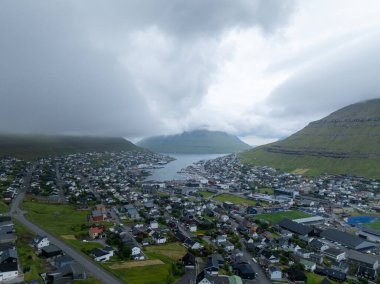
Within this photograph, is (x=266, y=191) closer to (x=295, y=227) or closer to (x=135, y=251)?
(x=295, y=227)

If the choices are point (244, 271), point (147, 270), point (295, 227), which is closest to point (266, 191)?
point (295, 227)

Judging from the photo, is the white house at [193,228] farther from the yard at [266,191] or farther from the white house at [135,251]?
the yard at [266,191]

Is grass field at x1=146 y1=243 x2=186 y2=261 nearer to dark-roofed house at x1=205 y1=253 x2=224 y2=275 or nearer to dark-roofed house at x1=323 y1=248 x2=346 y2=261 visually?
dark-roofed house at x1=205 y1=253 x2=224 y2=275

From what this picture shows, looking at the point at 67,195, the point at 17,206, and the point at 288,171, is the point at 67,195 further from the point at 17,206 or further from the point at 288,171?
the point at 288,171

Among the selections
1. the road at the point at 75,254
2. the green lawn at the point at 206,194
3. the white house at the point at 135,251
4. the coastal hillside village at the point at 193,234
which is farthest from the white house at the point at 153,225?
the green lawn at the point at 206,194

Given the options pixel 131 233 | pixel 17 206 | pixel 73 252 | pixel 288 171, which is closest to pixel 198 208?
pixel 131 233
